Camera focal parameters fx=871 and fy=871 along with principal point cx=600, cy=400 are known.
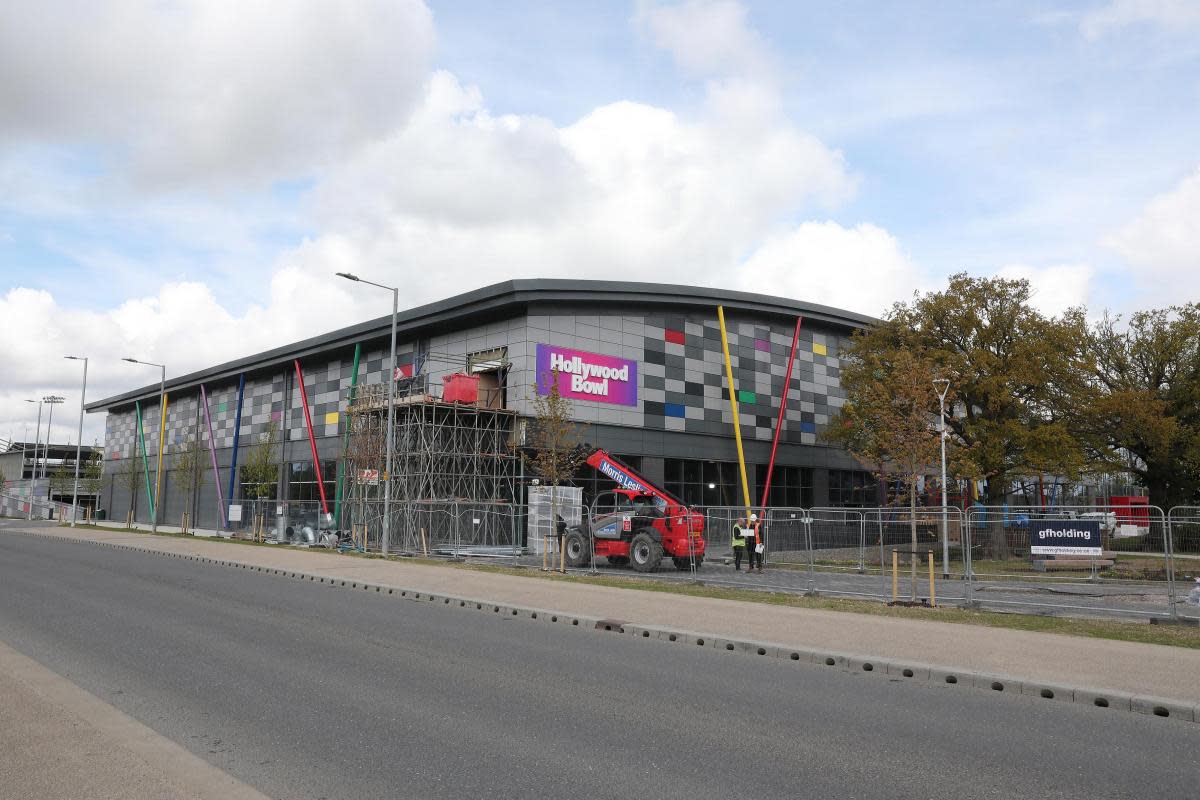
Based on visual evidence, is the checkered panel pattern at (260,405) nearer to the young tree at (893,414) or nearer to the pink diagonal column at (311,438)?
the pink diagonal column at (311,438)

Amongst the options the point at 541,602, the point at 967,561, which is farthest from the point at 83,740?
the point at 967,561

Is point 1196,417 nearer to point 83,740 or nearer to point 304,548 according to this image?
point 304,548

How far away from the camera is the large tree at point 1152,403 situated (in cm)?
3572

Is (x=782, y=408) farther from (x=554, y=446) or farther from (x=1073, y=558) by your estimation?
(x=1073, y=558)

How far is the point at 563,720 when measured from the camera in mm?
7172

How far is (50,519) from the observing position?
203 ft

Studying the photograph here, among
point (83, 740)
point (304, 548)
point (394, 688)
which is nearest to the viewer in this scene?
point (83, 740)

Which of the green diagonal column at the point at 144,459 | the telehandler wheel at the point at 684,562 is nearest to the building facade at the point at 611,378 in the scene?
the green diagonal column at the point at 144,459

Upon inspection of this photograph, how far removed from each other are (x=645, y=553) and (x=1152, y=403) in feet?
81.8

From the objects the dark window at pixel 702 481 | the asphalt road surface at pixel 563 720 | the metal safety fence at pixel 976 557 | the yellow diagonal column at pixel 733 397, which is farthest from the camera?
the yellow diagonal column at pixel 733 397

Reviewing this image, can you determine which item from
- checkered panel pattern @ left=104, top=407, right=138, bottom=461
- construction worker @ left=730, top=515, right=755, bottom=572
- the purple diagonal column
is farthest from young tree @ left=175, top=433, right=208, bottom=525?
construction worker @ left=730, top=515, right=755, bottom=572

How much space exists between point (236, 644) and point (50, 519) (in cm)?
6218

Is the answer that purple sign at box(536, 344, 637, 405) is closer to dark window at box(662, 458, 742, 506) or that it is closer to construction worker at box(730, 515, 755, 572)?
dark window at box(662, 458, 742, 506)

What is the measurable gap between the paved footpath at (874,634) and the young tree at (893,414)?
14793mm
